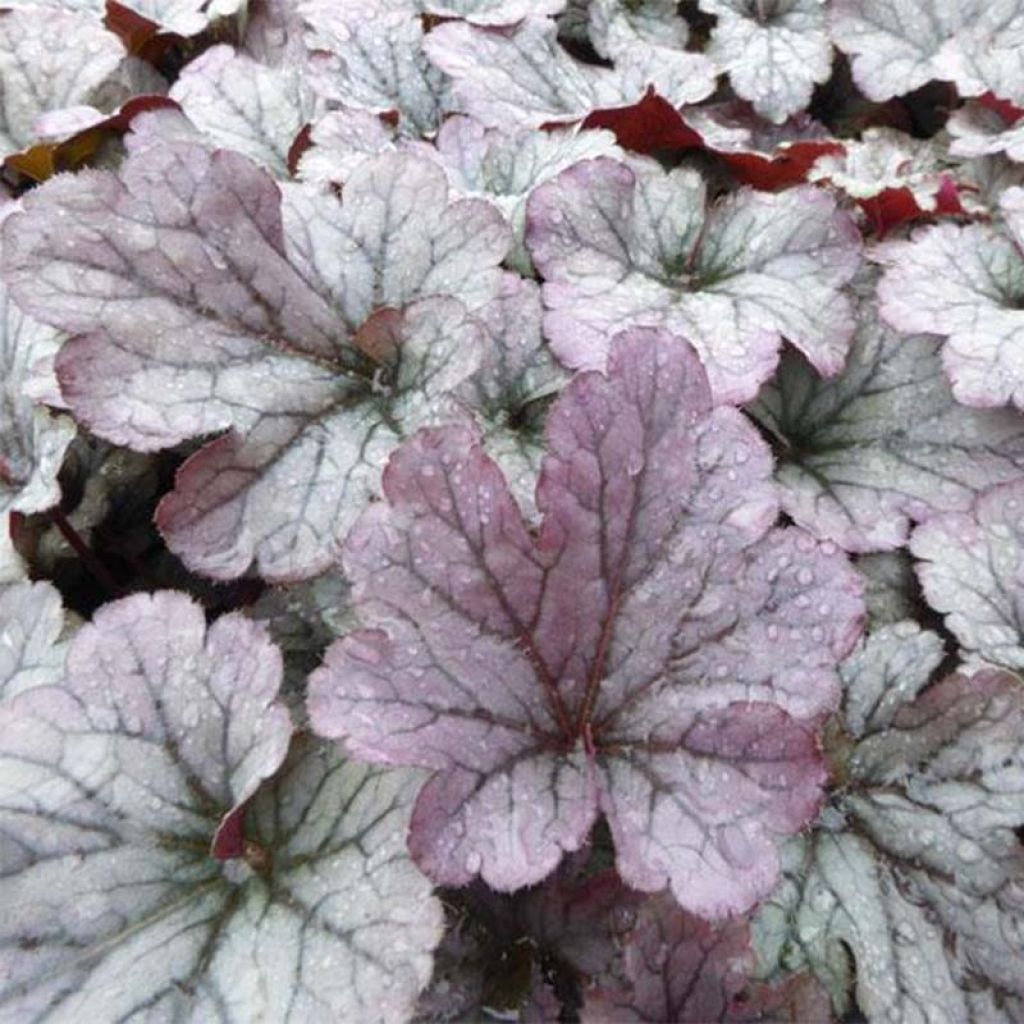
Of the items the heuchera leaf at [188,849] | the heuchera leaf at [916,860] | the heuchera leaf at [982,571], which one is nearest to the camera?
the heuchera leaf at [188,849]

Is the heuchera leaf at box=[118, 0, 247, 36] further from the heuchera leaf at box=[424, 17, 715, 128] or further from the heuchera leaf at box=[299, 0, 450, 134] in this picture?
the heuchera leaf at box=[424, 17, 715, 128]

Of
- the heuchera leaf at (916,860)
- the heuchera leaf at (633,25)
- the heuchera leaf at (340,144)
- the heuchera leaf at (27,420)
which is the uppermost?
the heuchera leaf at (340,144)

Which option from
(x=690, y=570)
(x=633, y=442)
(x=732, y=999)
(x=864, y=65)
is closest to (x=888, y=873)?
(x=732, y=999)

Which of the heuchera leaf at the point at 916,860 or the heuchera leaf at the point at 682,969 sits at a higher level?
the heuchera leaf at the point at 682,969

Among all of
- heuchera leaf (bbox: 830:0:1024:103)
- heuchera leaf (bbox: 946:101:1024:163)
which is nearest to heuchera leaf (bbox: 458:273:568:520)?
→ heuchera leaf (bbox: 946:101:1024:163)

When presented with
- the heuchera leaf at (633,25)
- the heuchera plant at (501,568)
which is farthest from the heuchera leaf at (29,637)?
the heuchera leaf at (633,25)

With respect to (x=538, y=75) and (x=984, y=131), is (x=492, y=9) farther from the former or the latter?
(x=984, y=131)

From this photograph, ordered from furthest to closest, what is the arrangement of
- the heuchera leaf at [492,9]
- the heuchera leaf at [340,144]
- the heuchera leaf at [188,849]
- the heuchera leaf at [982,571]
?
1. the heuchera leaf at [492,9]
2. the heuchera leaf at [340,144]
3. the heuchera leaf at [982,571]
4. the heuchera leaf at [188,849]

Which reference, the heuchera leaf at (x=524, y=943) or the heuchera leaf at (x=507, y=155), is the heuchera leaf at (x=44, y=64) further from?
the heuchera leaf at (x=524, y=943)
